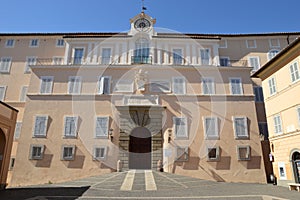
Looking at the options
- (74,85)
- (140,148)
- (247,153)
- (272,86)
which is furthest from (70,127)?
(272,86)

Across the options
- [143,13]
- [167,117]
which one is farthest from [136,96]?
[143,13]

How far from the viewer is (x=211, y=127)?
19.0 meters

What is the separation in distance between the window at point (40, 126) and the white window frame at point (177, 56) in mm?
12704

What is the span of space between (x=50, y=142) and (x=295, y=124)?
17483 mm

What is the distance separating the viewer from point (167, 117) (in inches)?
756

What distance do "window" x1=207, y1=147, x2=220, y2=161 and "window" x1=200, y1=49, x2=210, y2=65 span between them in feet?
28.0

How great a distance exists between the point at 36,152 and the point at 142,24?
15662mm

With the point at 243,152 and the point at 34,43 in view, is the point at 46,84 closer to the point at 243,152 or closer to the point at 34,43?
the point at 34,43

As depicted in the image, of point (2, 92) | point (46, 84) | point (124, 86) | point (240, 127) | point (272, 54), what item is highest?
point (272, 54)

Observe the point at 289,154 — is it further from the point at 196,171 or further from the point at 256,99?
the point at 256,99

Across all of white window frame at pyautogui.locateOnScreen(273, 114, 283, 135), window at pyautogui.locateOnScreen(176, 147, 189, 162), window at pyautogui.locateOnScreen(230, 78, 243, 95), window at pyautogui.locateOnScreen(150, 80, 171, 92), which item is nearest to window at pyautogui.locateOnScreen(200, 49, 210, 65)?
window at pyautogui.locateOnScreen(230, 78, 243, 95)

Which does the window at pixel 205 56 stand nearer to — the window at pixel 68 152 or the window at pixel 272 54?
the window at pixel 272 54

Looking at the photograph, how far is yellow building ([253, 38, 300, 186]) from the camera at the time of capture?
13.5m

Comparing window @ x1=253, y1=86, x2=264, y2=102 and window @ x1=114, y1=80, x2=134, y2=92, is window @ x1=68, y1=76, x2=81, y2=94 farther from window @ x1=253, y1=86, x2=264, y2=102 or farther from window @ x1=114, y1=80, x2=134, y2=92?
window @ x1=253, y1=86, x2=264, y2=102
